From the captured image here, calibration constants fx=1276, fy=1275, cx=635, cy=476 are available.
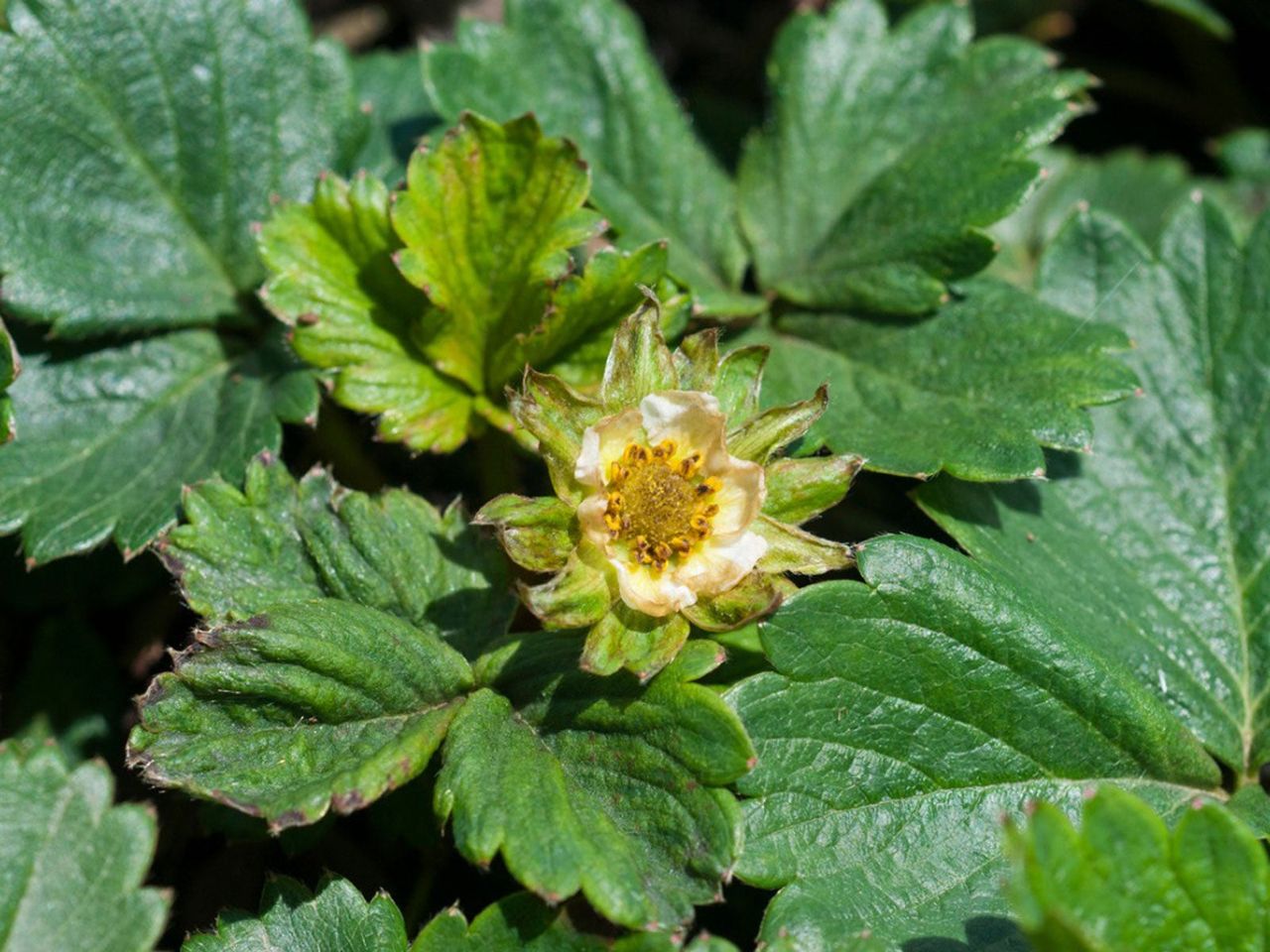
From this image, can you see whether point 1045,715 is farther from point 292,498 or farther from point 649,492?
point 292,498

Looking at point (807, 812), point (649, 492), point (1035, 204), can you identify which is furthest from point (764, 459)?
point (1035, 204)

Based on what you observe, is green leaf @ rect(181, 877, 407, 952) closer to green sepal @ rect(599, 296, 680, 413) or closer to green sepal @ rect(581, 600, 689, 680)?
green sepal @ rect(581, 600, 689, 680)

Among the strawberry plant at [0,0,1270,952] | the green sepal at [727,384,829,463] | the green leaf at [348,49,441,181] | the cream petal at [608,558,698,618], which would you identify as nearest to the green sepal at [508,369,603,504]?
the strawberry plant at [0,0,1270,952]

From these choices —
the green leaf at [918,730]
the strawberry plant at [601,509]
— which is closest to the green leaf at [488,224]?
the strawberry plant at [601,509]

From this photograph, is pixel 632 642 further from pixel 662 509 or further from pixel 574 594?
pixel 662 509

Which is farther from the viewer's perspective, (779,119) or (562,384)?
(779,119)
